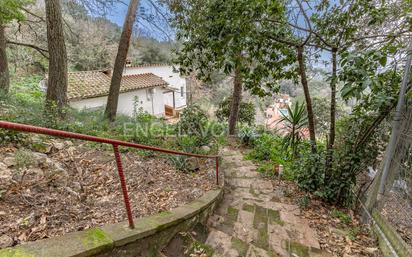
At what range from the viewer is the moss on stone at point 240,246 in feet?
7.70

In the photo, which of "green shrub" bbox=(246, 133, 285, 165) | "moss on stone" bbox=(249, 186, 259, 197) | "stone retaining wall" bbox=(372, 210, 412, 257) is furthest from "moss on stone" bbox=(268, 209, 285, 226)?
"green shrub" bbox=(246, 133, 285, 165)

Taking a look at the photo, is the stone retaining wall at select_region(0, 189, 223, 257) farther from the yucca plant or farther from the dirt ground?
the yucca plant

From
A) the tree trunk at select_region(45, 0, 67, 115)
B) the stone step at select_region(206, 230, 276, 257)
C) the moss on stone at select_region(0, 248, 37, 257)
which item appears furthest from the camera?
the tree trunk at select_region(45, 0, 67, 115)

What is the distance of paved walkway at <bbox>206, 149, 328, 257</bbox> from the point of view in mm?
2457

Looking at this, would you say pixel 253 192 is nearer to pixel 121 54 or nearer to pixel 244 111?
pixel 121 54

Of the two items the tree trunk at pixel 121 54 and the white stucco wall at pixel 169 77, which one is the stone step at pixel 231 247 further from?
the white stucco wall at pixel 169 77

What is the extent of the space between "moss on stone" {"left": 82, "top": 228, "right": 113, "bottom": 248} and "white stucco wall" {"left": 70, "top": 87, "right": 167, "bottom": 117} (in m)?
10.0

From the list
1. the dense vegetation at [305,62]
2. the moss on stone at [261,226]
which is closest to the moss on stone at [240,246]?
the moss on stone at [261,226]

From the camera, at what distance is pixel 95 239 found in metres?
1.52

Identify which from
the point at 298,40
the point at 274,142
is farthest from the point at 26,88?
A: the point at 298,40

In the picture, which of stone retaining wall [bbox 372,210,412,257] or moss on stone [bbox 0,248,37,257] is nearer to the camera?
moss on stone [bbox 0,248,37,257]

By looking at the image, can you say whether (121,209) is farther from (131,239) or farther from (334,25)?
(334,25)

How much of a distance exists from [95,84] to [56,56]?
7547mm

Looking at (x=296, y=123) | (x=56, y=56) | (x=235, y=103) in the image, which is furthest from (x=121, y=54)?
(x=296, y=123)
